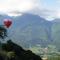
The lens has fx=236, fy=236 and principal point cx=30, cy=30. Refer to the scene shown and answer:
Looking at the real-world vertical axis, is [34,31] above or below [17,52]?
above

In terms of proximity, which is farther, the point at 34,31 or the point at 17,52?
the point at 34,31

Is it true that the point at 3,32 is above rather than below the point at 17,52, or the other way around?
above

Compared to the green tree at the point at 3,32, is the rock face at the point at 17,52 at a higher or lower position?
lower

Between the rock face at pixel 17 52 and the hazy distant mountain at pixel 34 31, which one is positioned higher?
the hazy distant mountain at pixel 34 31

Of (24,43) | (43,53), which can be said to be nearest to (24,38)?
(24,43)

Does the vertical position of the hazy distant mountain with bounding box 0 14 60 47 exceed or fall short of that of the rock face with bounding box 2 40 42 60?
it exceeds it

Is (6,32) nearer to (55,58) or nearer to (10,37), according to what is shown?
(10,37)

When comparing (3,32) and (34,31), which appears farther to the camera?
(34,31)

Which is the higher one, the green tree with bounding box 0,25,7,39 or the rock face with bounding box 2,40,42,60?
the green tree with bounding box 0,25,7,39
